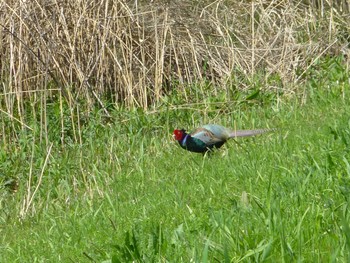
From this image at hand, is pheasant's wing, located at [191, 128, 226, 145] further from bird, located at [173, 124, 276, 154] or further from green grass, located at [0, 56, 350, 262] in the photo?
green grass, located at [0, 56, 350, 262]

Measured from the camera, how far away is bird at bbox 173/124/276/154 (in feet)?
21.4

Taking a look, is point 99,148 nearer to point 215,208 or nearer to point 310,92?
point 310,92

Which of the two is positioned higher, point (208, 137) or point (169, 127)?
point (208, 137)

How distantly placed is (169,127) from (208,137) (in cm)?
194

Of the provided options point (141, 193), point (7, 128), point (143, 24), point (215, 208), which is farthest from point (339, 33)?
point (215, 208)

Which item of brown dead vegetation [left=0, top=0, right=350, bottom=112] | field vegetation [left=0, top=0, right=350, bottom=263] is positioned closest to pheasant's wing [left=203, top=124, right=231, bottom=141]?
field vegetation [left=0, top=0, right=350, bottom=263]

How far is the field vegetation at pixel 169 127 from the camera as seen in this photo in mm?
3871

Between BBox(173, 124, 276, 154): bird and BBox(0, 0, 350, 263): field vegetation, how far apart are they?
0.09m

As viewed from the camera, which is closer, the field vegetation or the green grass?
the green grass

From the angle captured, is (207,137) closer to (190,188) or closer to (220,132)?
(220,132)

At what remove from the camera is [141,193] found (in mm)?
5781

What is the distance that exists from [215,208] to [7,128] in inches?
183

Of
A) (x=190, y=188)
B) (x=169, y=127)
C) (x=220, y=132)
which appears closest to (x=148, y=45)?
(x=169, y=127)

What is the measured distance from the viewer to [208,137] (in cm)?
653
